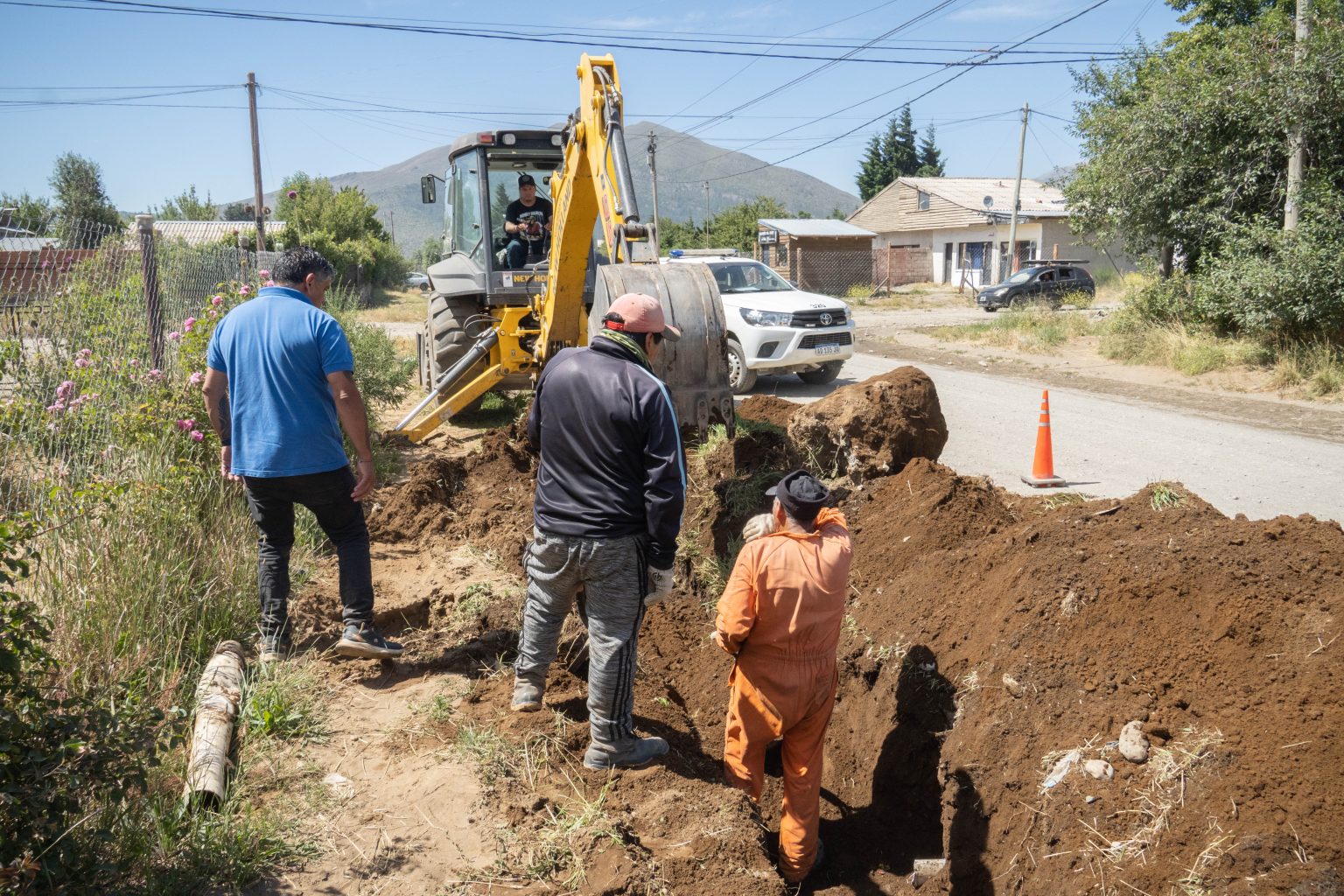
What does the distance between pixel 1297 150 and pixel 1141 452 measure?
7038mm

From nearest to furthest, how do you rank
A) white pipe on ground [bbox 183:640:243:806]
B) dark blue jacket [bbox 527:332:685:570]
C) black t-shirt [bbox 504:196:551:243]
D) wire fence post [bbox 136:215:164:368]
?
white pipe on ground [bbox 183:640:243:806]
dark blue jacket [bbox 527:332:685:570]
wire fence post [bbox 136:215:164:368]
black t-shirt [bbox 504:196:551:243]

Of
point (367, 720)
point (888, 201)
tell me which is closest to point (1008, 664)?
point (367, 720)

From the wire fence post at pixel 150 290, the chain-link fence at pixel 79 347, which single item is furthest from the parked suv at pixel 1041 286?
the wire fence post at pixel 150 290

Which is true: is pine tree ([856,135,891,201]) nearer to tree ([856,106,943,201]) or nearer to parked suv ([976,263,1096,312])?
tree ([856,106,943,201])

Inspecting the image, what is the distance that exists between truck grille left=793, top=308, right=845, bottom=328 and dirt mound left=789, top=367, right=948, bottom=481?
6.52 metres

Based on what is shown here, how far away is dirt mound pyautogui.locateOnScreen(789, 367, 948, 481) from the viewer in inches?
265

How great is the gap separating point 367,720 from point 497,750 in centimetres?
82

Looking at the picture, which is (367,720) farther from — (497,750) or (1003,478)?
(1003,478)

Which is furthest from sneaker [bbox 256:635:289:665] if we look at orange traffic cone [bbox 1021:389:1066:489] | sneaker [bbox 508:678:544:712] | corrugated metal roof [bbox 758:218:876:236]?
corrugated metal roof [bbox 758:218:876:236]

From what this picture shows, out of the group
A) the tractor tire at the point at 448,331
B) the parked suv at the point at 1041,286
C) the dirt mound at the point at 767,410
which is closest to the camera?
the dirt mound at the point at 767,410

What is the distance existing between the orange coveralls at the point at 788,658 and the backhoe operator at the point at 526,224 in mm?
7196

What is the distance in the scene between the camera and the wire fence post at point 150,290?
7.10 metres

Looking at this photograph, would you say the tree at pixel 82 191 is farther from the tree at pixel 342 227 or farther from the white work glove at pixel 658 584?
the white work glove at pixel 658 584

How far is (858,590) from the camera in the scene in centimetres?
555
